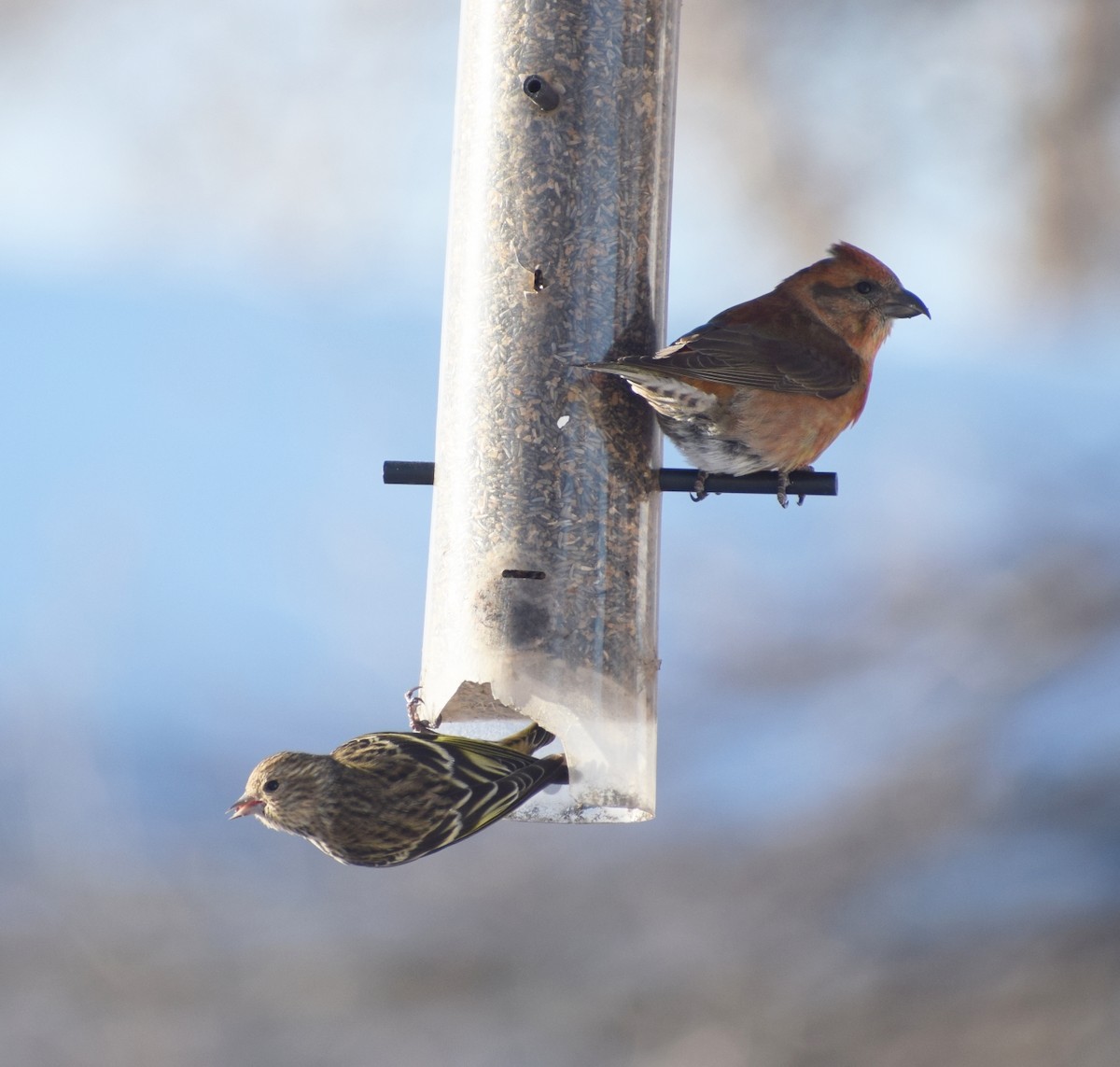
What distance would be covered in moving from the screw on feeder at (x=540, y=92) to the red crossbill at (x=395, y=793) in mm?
1990

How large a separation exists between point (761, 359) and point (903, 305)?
704 millimetres

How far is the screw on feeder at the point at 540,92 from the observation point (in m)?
5.54

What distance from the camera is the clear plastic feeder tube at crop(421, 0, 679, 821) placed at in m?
5.46

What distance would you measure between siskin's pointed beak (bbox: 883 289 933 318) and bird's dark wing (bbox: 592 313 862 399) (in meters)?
0.21

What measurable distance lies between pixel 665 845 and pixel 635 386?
4603mm

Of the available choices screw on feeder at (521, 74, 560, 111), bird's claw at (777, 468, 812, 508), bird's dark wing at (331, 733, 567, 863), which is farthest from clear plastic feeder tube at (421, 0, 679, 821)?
bird's claw at (777, 468, 812, 508)

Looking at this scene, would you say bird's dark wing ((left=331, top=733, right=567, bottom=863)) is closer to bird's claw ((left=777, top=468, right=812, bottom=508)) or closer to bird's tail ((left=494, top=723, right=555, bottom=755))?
bird's tail ((left=494, top=723, right=555, bottom=755))

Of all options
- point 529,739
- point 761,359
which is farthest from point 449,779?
point 761,359

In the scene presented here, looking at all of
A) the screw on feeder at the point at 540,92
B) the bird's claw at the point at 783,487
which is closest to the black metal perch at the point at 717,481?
the bird's claw at the point at 783,487

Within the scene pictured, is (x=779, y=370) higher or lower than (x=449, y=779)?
higher

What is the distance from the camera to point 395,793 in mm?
5461

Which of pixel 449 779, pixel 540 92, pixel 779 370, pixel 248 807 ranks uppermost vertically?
pixel 540 92

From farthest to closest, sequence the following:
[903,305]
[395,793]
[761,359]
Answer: [903,305], [761,359], [395,793]

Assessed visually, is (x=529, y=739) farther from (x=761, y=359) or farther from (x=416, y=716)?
(x=761, y=359)
